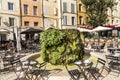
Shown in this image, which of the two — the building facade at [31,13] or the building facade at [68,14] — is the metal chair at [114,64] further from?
the building facade at [68,14]

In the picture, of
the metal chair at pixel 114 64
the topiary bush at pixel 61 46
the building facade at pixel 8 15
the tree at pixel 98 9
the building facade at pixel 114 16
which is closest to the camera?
the metal chair at pixel 114 64

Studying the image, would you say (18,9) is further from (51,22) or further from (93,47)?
(93,47)

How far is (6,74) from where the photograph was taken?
9461 millimetres

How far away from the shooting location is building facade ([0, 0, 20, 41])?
2941 centimetres

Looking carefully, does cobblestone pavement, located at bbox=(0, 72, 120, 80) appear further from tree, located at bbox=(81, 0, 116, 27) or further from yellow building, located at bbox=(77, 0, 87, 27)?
yellow building, located at bbox=(77, 0, 87, 27)

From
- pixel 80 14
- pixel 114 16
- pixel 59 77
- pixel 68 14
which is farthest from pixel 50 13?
pixel 59 77

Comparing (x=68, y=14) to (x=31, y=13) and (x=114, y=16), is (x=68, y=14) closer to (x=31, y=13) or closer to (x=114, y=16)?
(x=31, y=13)

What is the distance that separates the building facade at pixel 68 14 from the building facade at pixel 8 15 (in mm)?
9313

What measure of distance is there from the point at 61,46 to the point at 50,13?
27.1 m

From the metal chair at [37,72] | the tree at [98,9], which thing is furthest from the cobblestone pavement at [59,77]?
the tree at [98,9]

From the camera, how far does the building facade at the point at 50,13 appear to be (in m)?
35.4

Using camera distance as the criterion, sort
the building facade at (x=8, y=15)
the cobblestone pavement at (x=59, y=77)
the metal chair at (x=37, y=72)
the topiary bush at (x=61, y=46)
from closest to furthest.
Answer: the metal chair at (x=37, y=72), the cobblestone pavement at (x=59, y=77), the topiary bush at (x=61, y=46), the building facade at (x=8, y=15)

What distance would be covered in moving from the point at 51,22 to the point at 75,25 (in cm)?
607

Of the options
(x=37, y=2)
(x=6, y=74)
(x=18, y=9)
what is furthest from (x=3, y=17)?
(x=6, y=74)
